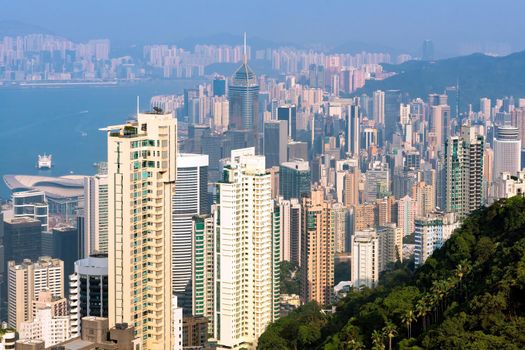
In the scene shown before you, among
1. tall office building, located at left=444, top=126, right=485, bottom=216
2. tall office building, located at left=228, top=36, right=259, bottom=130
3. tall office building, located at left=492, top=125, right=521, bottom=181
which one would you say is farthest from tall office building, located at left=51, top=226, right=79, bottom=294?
tall office building, located at left=228, top=36, right=259, bottom=130

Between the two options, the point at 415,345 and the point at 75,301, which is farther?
the point at 75,301

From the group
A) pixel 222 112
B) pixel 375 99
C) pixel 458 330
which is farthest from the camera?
pixel 375 99

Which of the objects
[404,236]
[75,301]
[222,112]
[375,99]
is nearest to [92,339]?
[75,301]

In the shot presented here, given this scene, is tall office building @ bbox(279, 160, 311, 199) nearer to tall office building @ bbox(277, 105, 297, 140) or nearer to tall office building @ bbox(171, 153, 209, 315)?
tall office building @ bbox(171, 153, 209, 315)

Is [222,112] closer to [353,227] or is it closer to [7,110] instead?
[7,110]

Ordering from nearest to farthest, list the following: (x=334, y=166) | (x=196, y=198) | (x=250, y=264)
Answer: (x=250, y=264)
(x=196, y=198)
(x=334, y=166)

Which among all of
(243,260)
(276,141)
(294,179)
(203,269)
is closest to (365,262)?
(203,269)

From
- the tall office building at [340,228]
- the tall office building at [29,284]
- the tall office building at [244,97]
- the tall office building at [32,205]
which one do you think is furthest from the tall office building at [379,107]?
the tall office building at [29,284]

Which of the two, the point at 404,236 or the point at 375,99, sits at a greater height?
the point at 375,99
